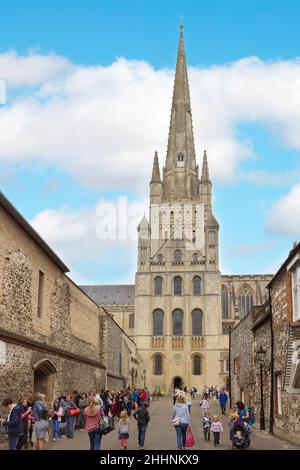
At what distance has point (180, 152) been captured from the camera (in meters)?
83.3

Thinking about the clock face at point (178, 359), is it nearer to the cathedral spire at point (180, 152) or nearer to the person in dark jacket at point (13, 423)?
the cathedral spire at point (180, 152)

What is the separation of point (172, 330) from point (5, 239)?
189 ft

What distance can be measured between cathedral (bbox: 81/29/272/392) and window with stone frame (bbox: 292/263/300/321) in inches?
2028

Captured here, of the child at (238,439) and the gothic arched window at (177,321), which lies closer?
the child at (238,439)

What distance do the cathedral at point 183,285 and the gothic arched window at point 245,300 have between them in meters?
0.14

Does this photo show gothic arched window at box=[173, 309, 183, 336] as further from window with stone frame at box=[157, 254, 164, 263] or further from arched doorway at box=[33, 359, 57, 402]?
arched doorway at box=[33, 359, 57, 402]

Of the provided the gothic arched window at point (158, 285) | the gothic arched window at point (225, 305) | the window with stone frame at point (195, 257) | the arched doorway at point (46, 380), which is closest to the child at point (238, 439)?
the arched doorway at point (46, 380)

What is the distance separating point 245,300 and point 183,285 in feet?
43.4

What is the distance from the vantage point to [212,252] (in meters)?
74.2

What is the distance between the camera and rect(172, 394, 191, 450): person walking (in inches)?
550

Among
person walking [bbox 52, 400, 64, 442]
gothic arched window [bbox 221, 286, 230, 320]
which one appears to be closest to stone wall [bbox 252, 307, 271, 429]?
person walking [bbox 52, 400, 64, 442]

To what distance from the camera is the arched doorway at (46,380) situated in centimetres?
2116

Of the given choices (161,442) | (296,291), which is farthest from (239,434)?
(296,291)

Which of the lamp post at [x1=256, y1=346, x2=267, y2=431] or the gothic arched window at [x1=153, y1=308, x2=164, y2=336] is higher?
the gothic arched window at [x1=153, y1=308, x2=164, y2=336]
